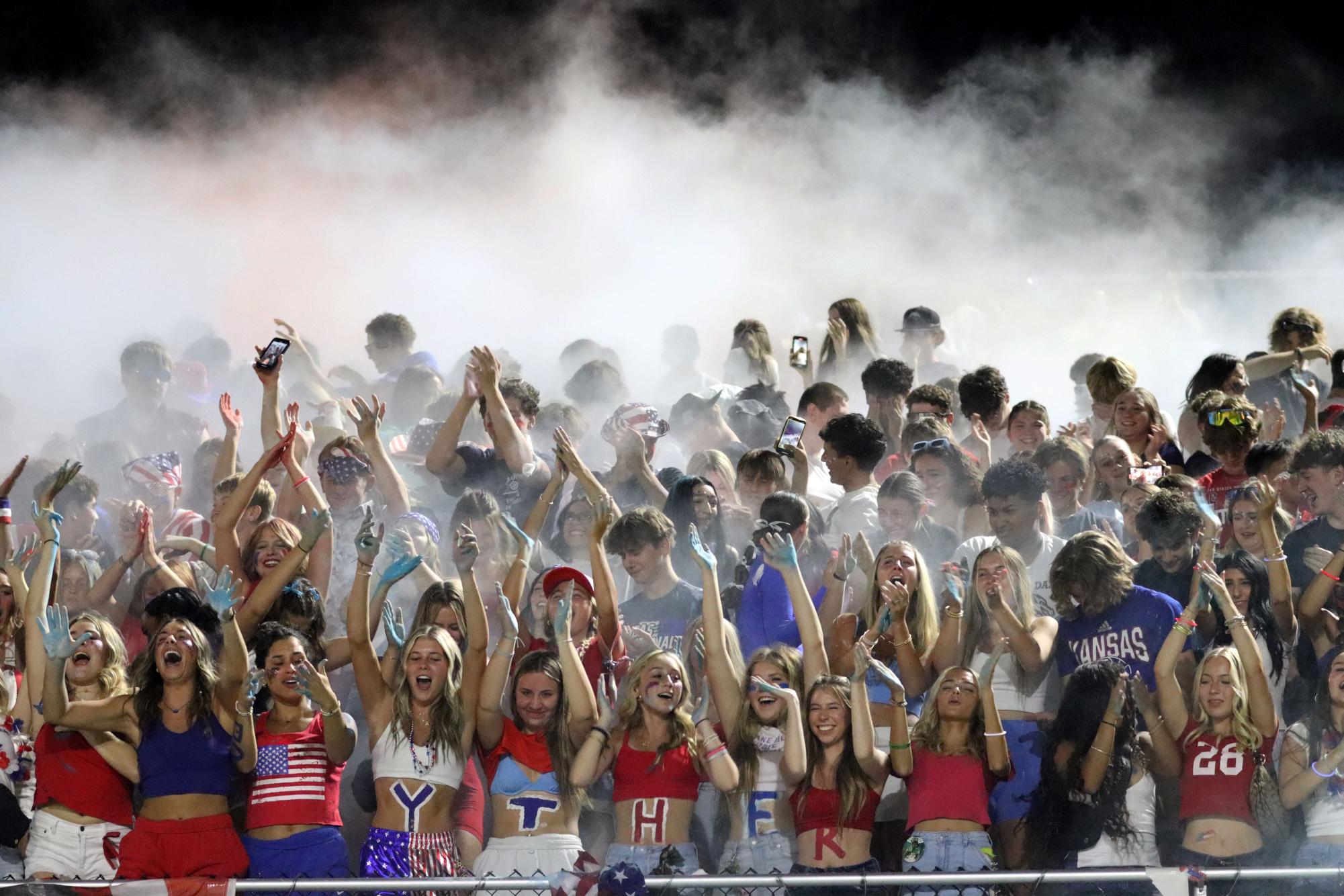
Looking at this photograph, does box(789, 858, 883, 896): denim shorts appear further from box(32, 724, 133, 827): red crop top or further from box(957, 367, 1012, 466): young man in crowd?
box(957, 367, 1012, 466): young man in crowd

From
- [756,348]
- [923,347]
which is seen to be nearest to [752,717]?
[756,348]

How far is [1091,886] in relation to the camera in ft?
11.3

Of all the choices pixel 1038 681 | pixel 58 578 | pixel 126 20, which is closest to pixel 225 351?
pixel 126 20

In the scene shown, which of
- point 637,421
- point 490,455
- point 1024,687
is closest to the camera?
point 1024,687

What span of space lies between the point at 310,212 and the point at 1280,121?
5.35 metres

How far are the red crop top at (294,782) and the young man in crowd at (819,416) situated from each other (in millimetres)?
2300

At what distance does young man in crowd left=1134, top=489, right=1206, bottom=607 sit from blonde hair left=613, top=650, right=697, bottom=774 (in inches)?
48.8

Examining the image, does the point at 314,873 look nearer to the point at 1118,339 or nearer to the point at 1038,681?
the point at 1038,681

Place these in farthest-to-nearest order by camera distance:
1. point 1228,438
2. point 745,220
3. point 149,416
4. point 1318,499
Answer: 1. point 745,220
2. point 149,416
3. point 1228,438
4. point 1318,499

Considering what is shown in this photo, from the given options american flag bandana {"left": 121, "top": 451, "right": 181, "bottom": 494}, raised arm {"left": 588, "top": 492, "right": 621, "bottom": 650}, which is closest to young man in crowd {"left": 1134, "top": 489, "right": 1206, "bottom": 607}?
raised arm {"left": 588, "top": 492, "right": 621, "bottom": 650}

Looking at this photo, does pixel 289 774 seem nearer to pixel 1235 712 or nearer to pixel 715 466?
pixel 715 466

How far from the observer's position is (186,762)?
3.96 metres

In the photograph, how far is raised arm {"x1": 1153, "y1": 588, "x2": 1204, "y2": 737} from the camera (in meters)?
3.97

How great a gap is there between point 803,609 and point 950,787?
588 mm
